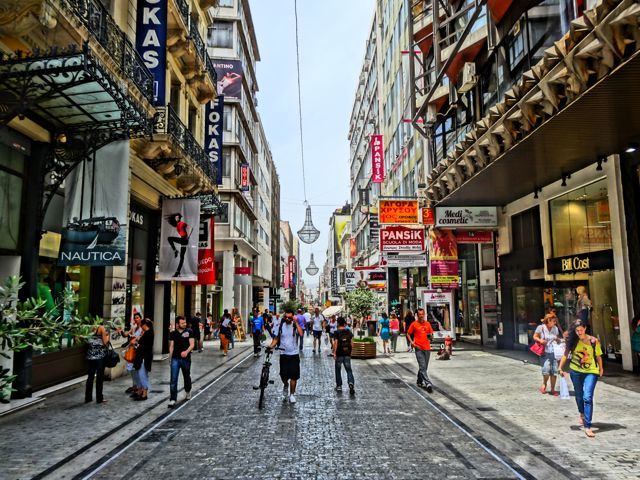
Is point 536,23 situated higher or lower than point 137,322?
higher

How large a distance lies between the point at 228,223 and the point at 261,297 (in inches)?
1044

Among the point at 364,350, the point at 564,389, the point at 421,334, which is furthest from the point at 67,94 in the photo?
the point at 364,350

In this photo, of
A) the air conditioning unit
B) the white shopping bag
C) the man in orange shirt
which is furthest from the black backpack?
the air conditioning unit

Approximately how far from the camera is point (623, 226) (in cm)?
1342

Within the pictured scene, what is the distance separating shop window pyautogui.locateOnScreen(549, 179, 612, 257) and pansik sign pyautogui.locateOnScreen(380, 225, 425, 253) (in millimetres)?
7239

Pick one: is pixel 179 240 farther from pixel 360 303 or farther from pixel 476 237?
pixel 476 237

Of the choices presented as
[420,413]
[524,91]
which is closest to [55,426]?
[420,413]

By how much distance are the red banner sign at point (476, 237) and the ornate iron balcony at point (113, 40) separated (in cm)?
1328

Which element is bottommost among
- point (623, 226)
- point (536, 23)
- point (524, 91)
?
point (623, 226)

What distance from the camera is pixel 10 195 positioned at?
10.1m

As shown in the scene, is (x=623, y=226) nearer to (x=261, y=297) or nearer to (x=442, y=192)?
(x=442, y=192)

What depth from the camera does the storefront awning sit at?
7.61 meters

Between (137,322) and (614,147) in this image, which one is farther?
(614,147)

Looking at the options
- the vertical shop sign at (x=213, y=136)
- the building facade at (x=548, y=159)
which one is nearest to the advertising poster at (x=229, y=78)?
the vertical shop sign at (x=213, y=136)
